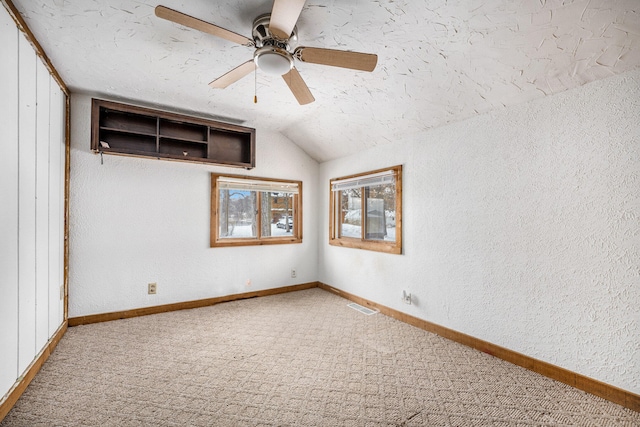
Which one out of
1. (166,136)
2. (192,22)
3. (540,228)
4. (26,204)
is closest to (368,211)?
(540,228)

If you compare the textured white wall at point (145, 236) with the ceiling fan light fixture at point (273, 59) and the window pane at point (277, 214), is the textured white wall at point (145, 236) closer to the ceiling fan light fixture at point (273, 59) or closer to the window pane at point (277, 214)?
the window pane at point (277, 214)

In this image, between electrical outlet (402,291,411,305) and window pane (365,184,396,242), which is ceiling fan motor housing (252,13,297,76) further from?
electrical outlet (402,291,411,305)

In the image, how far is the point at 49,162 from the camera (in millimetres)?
2408

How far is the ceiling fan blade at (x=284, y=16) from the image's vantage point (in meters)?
1.44

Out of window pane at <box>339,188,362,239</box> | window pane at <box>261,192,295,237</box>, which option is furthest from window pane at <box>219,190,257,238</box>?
window pane at <box>339,188,362,239</box>

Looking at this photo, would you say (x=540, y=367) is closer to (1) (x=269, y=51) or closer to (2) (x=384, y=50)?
(2) (x=384, y=50)

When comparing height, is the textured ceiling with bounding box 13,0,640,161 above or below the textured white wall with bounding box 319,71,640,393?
above

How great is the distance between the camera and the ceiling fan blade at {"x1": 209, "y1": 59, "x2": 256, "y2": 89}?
2.00m

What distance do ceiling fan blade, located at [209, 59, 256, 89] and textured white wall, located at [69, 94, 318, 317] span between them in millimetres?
1686

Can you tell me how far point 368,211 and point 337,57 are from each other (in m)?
2.37

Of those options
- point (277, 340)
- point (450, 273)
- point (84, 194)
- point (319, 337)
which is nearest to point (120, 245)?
point (84, 194)

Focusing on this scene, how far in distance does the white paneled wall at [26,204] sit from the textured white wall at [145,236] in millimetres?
385

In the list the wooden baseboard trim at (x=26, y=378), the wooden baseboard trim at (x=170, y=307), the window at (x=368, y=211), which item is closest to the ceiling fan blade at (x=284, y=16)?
the window at (x=368, y=211)

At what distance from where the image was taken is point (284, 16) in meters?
1.54
